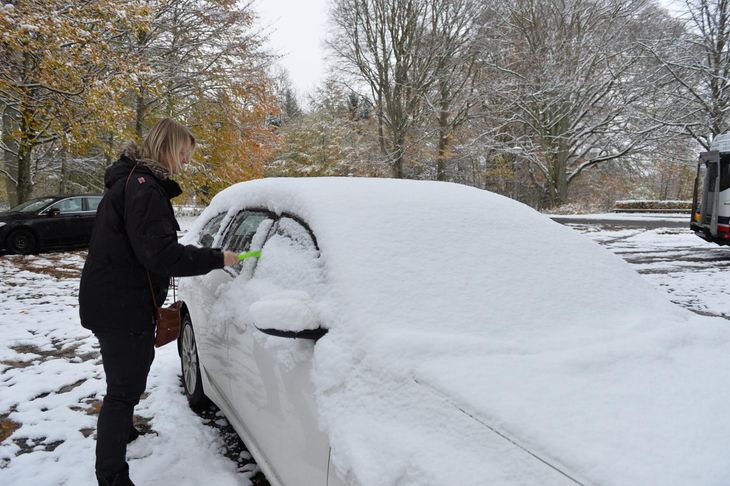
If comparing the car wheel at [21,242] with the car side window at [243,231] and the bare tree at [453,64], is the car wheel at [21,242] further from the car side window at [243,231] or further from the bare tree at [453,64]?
the bare tree at [453,64]

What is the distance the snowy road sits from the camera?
252 centimetres

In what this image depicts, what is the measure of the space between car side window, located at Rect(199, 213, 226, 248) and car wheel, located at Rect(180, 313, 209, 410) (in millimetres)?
564

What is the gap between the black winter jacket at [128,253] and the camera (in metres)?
2.00

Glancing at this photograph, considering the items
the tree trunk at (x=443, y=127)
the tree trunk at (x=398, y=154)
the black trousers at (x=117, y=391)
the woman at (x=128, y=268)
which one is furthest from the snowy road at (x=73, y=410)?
the tree trunk at (x=443, y=127)

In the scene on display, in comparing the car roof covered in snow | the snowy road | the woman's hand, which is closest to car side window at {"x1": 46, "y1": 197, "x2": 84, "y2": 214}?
the snowy road

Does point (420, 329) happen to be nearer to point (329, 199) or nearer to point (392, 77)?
point (329, 199)

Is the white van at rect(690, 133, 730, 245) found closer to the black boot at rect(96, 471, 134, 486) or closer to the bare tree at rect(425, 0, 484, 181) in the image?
the bare tree at rect(425, 0, 484, 181)

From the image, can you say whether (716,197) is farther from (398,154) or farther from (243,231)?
(398,154)

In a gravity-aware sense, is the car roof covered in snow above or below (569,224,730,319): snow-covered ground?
above

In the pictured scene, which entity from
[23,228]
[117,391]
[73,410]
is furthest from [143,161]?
[23,228]

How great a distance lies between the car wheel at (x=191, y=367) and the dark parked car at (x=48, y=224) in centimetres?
957

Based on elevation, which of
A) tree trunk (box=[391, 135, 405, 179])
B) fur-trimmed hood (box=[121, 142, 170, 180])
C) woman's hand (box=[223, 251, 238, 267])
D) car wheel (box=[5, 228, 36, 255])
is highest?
tree trunk (box=[391, 135, 405, 179])

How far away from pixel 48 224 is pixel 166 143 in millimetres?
10946

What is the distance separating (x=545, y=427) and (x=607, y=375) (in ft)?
1.32
